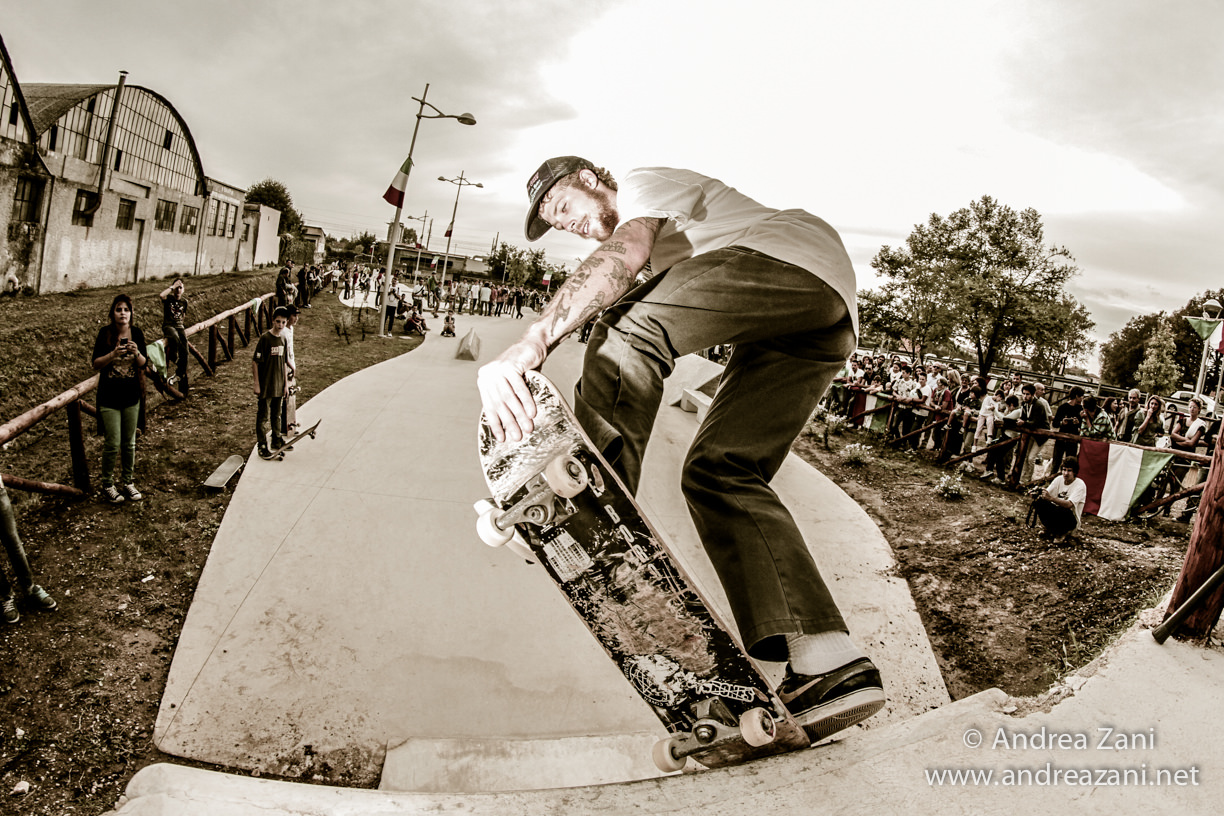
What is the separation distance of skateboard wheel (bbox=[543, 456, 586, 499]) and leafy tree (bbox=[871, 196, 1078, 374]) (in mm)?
34583

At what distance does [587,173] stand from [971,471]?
31.1 feet

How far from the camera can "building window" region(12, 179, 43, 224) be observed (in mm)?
18812

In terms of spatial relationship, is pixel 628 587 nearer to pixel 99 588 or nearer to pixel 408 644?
pixel 408 644

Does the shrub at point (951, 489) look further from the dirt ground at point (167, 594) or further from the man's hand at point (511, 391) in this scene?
the man's hand at point (511, 391)

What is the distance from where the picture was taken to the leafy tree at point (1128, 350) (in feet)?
209

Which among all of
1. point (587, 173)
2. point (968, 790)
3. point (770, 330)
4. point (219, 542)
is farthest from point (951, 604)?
point (219, 542)

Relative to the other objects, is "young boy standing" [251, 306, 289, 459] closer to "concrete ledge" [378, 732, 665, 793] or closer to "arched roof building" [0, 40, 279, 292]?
"concrete ledge" [378, 732, 665, 793]

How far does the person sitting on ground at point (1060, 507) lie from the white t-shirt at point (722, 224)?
5.21 metres

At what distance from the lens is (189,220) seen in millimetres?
34969

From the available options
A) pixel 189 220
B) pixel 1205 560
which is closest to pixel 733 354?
pixel 1205 560

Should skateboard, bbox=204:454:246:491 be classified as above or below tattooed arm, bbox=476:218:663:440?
below

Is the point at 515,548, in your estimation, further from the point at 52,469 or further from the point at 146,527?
the point at 52,469

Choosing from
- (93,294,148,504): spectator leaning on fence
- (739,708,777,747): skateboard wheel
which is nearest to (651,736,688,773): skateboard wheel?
(739,708,777,747): skateboard wheel

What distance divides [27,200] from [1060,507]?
27.0 meters
